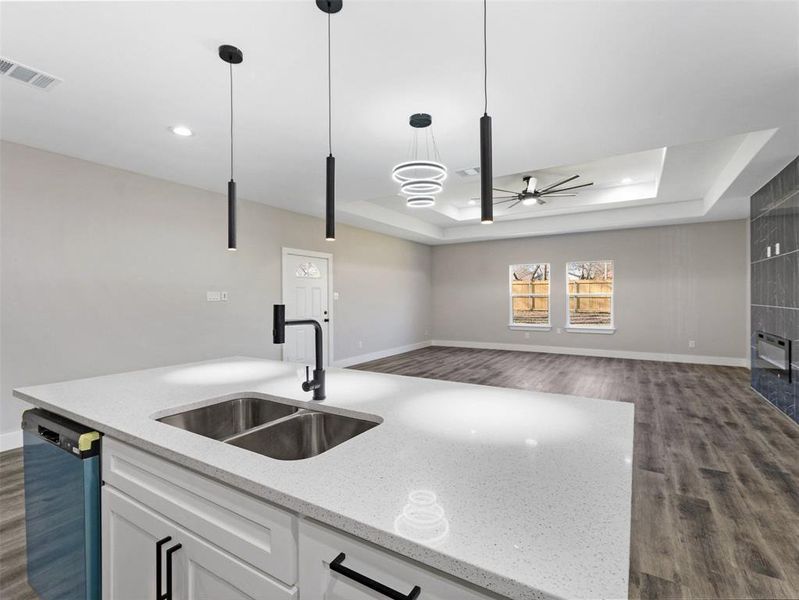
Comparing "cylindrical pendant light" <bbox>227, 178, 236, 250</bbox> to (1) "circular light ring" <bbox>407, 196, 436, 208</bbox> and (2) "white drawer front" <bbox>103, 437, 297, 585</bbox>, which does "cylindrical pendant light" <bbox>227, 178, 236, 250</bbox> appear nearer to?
(2) "white drawer front" <bbox>103, 437, 297, 585</bbox>

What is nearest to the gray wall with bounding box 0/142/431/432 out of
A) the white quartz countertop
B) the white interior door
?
the white interior door

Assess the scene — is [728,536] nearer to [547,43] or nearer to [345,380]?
[345,380]

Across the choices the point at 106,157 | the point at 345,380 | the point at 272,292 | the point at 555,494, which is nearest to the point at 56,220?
the point at 106,157

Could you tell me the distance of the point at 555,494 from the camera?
0.88 metres

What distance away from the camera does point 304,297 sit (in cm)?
632

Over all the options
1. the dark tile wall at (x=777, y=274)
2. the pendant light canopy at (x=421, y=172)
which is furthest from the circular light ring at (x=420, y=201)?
the dark tile wall at (x=777, y=274)

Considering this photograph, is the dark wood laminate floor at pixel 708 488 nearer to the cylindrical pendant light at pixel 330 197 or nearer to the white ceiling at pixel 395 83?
the cylindrical pendant light at pixel 330 197

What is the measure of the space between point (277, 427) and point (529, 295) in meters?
8.08

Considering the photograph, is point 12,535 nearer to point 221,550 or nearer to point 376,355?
point 221,550

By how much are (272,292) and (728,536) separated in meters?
5.35

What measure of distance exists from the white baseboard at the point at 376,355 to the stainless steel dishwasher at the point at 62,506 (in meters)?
5.06

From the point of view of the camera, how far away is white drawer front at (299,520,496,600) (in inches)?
27.6

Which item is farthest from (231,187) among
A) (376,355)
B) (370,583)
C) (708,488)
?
(376,355)

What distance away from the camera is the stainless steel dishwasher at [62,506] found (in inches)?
55.9
